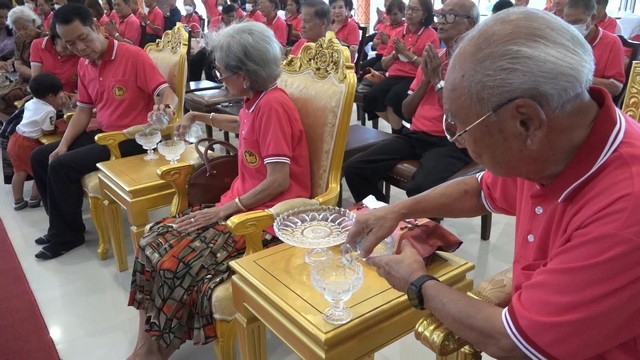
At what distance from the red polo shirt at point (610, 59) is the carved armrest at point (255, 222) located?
197 centimetres

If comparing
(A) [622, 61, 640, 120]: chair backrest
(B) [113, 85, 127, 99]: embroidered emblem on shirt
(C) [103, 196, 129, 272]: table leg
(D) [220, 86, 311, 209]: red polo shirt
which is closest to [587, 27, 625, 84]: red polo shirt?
(A) [622, 61, 640, 120]: chair backrest

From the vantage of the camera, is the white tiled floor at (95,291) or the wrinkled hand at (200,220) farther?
the white tiled floor at (95,291)

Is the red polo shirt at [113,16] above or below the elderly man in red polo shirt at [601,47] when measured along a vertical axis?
below

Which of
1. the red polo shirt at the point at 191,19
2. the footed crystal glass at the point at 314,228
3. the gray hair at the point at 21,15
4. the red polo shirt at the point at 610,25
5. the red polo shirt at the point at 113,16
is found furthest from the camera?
the red polo shirt at the point at 191,19

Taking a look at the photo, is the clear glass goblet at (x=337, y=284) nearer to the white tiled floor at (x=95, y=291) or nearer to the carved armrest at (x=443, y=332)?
the carved armrest at (x=443, y=332)

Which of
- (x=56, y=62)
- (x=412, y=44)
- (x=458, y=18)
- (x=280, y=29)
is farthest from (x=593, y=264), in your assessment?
(x=280, y=29)

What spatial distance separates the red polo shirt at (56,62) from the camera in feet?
10.6

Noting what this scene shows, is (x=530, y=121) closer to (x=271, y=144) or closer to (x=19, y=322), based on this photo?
(x=271, y=144)

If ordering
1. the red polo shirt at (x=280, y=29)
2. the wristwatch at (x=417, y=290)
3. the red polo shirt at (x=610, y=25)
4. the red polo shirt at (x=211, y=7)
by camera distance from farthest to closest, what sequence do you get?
the red polo shirt at (x=211, y=7) → the red polo shirt at (x=280, y=29) → the red polo shirt at (x=610, y=25) → the wristwatch at (x=417, y=290)

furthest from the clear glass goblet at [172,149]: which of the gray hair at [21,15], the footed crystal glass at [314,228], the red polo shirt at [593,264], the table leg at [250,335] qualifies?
the gray hair at [21,15]

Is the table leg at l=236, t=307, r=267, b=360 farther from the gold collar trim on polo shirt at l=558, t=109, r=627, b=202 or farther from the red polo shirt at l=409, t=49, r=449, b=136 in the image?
the red polo shirt at l=409, t=49, r=449, b=136

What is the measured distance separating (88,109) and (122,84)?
31 cm

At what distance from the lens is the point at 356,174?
2.36 meters

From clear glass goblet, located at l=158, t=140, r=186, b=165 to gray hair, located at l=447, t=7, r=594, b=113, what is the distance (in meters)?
1.66
